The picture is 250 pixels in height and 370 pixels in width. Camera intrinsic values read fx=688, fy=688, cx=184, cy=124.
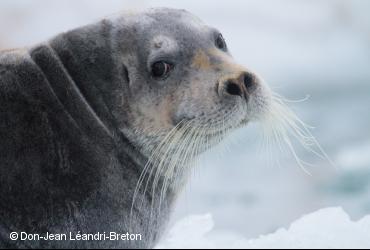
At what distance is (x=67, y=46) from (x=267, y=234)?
137 cm

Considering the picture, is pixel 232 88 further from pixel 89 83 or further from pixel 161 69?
pixel 89 83

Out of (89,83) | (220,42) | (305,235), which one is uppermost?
(220,42)

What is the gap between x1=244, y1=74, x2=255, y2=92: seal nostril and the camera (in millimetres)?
3099

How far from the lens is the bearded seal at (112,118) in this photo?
9.75 feet

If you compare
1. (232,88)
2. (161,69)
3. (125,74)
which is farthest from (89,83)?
(232,88)

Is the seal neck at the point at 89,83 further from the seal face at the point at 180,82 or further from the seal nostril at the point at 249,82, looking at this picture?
the seal nostril at the point at 249,82

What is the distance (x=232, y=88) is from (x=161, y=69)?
1.18ft

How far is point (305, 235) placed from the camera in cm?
324

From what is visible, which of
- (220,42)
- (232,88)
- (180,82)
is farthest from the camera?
(220,42)

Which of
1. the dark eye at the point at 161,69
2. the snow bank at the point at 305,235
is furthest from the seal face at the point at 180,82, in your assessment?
the snow bank at the point at 305,235

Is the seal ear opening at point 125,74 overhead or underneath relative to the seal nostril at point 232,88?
underneath

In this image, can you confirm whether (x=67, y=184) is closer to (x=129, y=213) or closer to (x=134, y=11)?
(x=129, y=213)

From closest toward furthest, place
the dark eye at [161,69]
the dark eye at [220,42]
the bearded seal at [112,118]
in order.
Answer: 1. the bearded seal at [112,118]
2. the dark eye at [161,69]
3. the dark eye at [220,42]

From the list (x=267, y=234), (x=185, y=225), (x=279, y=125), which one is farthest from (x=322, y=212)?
(x=185, y=225)
